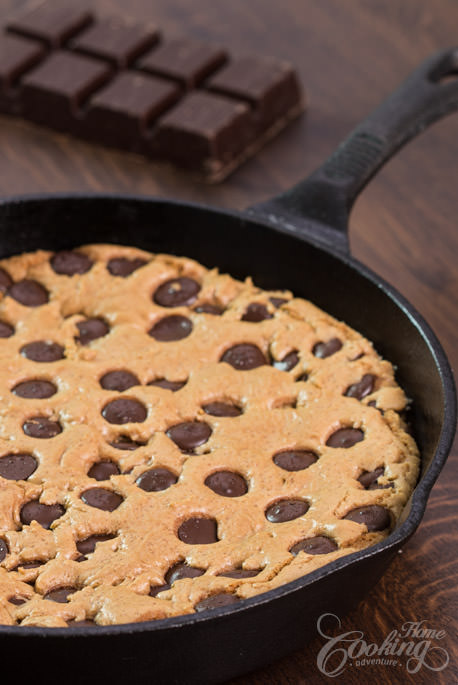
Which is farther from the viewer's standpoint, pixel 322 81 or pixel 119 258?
pixel 322 81

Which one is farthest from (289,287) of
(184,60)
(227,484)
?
(184,60)

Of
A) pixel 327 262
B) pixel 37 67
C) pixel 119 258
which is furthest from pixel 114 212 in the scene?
pixel 37 67

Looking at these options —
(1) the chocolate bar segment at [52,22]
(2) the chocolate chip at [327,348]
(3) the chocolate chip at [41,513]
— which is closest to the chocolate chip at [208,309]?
(2) the chocolate chip at [327,348]

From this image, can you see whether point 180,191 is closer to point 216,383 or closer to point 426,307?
point 426,307

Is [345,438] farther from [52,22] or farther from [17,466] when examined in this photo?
[52,22]

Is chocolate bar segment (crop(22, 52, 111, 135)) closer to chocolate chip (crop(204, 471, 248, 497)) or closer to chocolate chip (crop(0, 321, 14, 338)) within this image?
chocolate chip (crop(0, 321, 14, 338))

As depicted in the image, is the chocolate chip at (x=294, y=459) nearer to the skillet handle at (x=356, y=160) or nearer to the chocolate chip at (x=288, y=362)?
the chocolate chip at (x=288, y=362)
